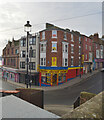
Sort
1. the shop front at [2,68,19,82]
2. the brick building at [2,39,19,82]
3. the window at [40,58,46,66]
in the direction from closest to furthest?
the window at [40,58,46,66]
the shop front at [2,68,19,82]
the brick building at [2,39,19,82]

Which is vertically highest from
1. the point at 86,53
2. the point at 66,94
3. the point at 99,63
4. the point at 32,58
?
→ the point at 86,53

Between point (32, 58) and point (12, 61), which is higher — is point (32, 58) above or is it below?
above

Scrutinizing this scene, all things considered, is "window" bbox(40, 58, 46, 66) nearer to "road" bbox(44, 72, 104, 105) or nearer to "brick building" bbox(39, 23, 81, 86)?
"brick building" bbox(39, 23, 81, 86)

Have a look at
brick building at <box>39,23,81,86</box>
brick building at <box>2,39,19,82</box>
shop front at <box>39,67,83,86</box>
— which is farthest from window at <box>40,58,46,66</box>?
brick building at <box>2,39,19,82</box>

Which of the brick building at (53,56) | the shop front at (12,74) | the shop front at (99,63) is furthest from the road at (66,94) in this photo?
the shop front at (99,63)

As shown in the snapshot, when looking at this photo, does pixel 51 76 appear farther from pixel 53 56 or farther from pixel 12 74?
pixel 12 74

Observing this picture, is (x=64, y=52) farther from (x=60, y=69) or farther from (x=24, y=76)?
(x=24, y=76)

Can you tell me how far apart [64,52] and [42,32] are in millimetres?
6305

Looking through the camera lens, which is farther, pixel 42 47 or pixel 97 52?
pixel 97 52

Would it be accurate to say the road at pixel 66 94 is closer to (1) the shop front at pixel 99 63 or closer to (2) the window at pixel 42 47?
(2) the window at pixel 42 47

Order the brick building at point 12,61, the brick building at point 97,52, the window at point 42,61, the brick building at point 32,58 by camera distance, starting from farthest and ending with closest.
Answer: the brick building at point 97,52 < the brick building at point 12,61 < the brick building at point 32,58 < the window at point 42,61

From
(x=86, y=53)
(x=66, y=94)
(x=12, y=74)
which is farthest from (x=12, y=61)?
(x=86, y=53)

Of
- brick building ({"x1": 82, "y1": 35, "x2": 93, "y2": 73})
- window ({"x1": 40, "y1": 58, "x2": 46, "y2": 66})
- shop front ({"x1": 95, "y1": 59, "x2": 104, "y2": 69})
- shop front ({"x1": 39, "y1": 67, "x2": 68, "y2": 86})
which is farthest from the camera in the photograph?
shop front ({"x1": 95, "y1": 59, "x2": 104, "y2": 69})

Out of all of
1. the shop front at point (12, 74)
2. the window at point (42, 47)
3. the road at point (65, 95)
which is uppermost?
the window at point (42, 47)
